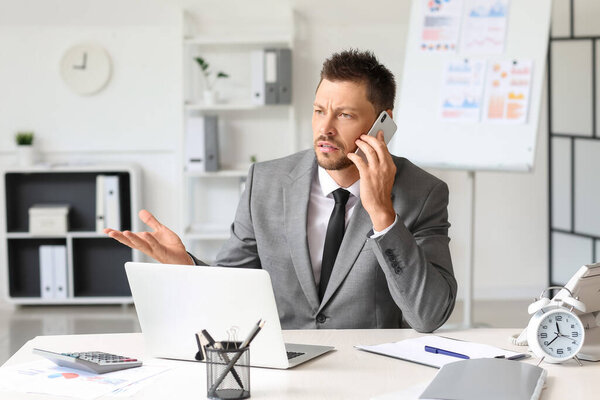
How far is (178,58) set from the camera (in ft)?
17.0

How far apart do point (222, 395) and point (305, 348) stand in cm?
36

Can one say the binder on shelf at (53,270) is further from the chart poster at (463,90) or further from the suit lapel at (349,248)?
the suit lapel at (349,248)

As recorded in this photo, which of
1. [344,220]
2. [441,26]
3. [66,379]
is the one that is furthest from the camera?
[441,26]

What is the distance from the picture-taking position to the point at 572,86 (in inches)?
194

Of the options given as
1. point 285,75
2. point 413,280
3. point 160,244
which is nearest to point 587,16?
point 285,75

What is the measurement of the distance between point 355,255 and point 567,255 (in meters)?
3.29

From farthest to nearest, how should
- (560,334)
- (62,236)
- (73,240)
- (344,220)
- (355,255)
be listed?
(73,240) → (62,236) → (344,220) → (355,255) → (560,334)

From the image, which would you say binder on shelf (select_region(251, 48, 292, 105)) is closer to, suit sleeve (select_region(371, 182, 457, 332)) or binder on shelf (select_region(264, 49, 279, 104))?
binder on shelf (select_region(264, 49, 279, 104))

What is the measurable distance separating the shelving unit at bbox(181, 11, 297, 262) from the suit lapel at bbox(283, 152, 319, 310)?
2.79 m

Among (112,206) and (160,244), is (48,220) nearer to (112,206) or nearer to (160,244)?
(112,206)

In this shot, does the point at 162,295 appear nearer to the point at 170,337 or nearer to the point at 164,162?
the point at 170,337

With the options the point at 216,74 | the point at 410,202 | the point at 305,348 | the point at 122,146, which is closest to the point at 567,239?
the point at 216,74

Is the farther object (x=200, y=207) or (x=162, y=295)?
(x=200, y=207)

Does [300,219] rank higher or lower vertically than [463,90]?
lower
